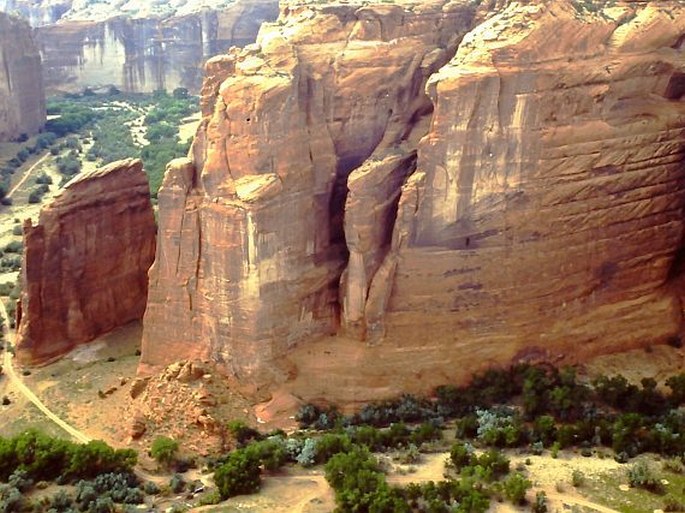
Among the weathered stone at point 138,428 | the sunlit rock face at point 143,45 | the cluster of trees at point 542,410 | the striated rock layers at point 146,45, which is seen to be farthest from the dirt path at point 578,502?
the striated rock layers at point 146,45

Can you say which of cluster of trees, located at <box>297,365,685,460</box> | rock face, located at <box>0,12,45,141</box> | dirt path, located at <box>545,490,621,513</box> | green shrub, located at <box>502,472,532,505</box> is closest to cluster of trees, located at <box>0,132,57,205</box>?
rock face, located at <box>0,12,45,141</box>

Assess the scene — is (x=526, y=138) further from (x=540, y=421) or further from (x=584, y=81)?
(x=540, y=421)

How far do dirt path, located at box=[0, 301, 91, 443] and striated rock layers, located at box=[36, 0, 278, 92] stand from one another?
2698 inches

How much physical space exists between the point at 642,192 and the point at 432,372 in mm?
10411

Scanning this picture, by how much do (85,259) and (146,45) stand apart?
2866 inches

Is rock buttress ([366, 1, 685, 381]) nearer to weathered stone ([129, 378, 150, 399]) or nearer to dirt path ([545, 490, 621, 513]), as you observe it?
dirt path ([545, 490, 621, 513])

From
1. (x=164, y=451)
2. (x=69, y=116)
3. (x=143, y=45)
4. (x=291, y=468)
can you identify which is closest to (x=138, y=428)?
(x=164, y=451)

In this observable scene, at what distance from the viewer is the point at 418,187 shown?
1219 inches

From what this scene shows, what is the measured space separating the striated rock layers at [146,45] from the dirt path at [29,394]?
68.5 meters

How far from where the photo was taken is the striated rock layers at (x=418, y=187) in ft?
99.2

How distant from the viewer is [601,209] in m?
32.9

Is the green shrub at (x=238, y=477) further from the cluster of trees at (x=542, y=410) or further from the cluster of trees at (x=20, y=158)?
the cluster of trees at (x=20, y=158)

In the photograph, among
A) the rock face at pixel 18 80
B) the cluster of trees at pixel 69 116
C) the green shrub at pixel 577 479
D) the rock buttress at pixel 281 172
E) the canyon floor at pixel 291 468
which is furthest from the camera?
the cluster of trees at pixel 69 116

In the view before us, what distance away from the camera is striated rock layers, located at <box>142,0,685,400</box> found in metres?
30.2
